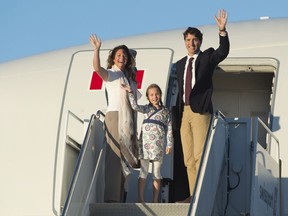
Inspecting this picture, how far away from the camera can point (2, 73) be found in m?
14.7

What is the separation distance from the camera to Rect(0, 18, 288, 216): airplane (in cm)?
1095

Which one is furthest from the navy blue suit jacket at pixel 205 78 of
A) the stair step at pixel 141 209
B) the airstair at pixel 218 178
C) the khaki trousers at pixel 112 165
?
the stair step at pixel 141 209

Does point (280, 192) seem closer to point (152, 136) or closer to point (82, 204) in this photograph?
point (152, 136)

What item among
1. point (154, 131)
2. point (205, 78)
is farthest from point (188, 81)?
point (154, 131)

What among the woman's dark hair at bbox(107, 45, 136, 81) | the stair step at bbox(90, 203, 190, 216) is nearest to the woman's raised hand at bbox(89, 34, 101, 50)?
the woman's dark hair at bbox(107, 45, 136, 81)

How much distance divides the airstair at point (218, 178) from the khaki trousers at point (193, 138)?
25 cm

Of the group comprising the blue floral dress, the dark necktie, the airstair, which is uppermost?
the dark necktie

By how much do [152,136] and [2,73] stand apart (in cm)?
419

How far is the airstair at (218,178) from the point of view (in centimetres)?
1055

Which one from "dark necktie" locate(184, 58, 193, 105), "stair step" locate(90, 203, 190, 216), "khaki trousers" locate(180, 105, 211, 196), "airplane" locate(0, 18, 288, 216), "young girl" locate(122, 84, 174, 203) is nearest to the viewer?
"stair step" locate(90, 203, 190, 216)

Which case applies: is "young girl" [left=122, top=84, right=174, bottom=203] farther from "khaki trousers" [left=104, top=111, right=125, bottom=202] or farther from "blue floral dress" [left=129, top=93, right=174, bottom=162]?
"khaki trousers" [left=104, top=111, right=125, bottom=202]

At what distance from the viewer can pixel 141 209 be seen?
35.2 feet

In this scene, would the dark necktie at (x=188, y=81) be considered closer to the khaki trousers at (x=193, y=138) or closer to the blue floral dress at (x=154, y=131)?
the khaki trousers at (x=193, y=138)

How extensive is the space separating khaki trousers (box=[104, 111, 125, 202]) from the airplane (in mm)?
113
